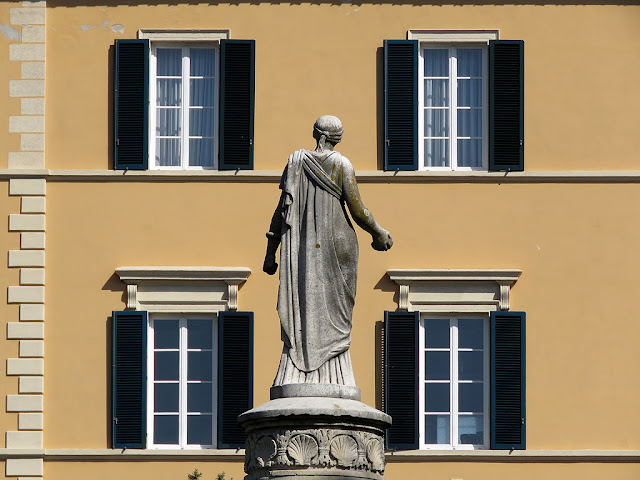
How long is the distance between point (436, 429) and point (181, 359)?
3348mm

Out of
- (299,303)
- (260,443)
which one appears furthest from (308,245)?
(260,443)

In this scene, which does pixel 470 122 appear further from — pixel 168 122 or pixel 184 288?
pixel 184 288

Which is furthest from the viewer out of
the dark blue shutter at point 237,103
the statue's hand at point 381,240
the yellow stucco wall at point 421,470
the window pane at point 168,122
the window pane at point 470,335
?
the window pane at point 168,122

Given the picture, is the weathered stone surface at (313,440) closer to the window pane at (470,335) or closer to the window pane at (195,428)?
the window pane at (195,428)

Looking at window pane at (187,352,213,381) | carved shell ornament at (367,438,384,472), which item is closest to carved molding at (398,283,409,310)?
window pane at (187,352,213,381)

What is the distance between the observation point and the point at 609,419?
89.8 ft

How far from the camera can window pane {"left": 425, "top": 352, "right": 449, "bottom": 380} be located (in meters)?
27.3

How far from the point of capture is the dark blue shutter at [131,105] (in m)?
27.8

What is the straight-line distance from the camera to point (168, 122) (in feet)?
91.8

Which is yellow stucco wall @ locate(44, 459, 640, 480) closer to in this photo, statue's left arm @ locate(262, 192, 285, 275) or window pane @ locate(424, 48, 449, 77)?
window pane @ locate(424, 48, 449, 77)

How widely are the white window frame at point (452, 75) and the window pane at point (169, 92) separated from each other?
307 centimetres

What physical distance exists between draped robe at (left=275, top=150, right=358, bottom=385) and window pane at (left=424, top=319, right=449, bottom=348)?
11399 millimetres

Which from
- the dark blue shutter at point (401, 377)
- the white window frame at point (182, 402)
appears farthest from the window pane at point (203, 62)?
the dark blue shutter at point (401, 377)

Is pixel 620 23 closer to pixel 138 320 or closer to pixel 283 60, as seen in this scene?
pixel 283 60
